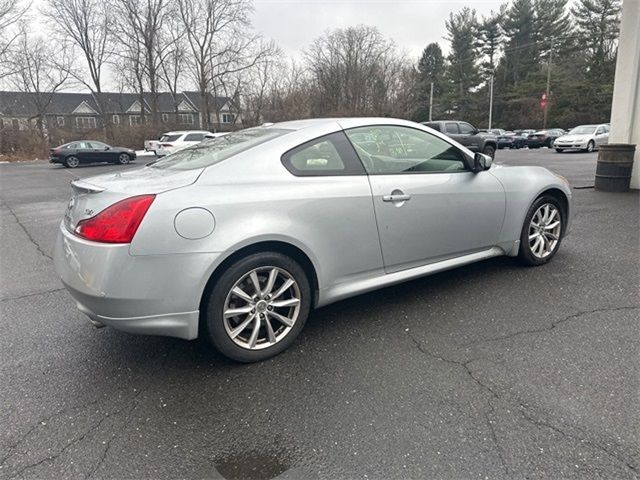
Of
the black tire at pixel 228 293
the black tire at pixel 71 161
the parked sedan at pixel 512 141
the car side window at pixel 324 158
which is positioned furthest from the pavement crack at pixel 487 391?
the parked sedan at pixel 512 141

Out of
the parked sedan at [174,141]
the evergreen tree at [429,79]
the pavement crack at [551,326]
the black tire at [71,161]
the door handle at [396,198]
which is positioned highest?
the evergreen tree at [429,79]

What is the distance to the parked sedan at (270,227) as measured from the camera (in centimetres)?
233

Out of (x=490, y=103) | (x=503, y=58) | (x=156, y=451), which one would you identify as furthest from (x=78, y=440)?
(x=503, y=58)

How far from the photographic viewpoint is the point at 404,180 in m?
3.20

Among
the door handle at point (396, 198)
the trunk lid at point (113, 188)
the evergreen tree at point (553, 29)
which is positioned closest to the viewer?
the trunk lid at point (113, 188)

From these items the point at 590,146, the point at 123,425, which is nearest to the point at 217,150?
the point at 123,425

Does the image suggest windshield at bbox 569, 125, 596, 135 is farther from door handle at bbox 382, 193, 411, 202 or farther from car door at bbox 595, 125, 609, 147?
door handle at bbox 382, 193, 411, 202

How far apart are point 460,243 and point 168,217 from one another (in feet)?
7.82

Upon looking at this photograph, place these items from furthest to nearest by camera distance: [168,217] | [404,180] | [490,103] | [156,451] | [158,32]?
[490,103] < [158,32] < [404,180] < [168,217] < [156,451]

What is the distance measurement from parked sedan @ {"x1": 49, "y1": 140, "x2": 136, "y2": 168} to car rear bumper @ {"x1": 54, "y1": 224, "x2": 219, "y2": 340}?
23276 millimetres

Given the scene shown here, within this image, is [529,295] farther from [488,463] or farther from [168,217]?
[168,217]

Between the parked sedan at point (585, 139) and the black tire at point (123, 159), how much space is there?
79.4ft

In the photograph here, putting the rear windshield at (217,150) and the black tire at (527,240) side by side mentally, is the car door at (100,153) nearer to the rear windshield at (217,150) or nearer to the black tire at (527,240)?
the rear windshield at (217,150)

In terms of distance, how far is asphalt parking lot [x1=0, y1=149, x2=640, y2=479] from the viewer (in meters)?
1.89
